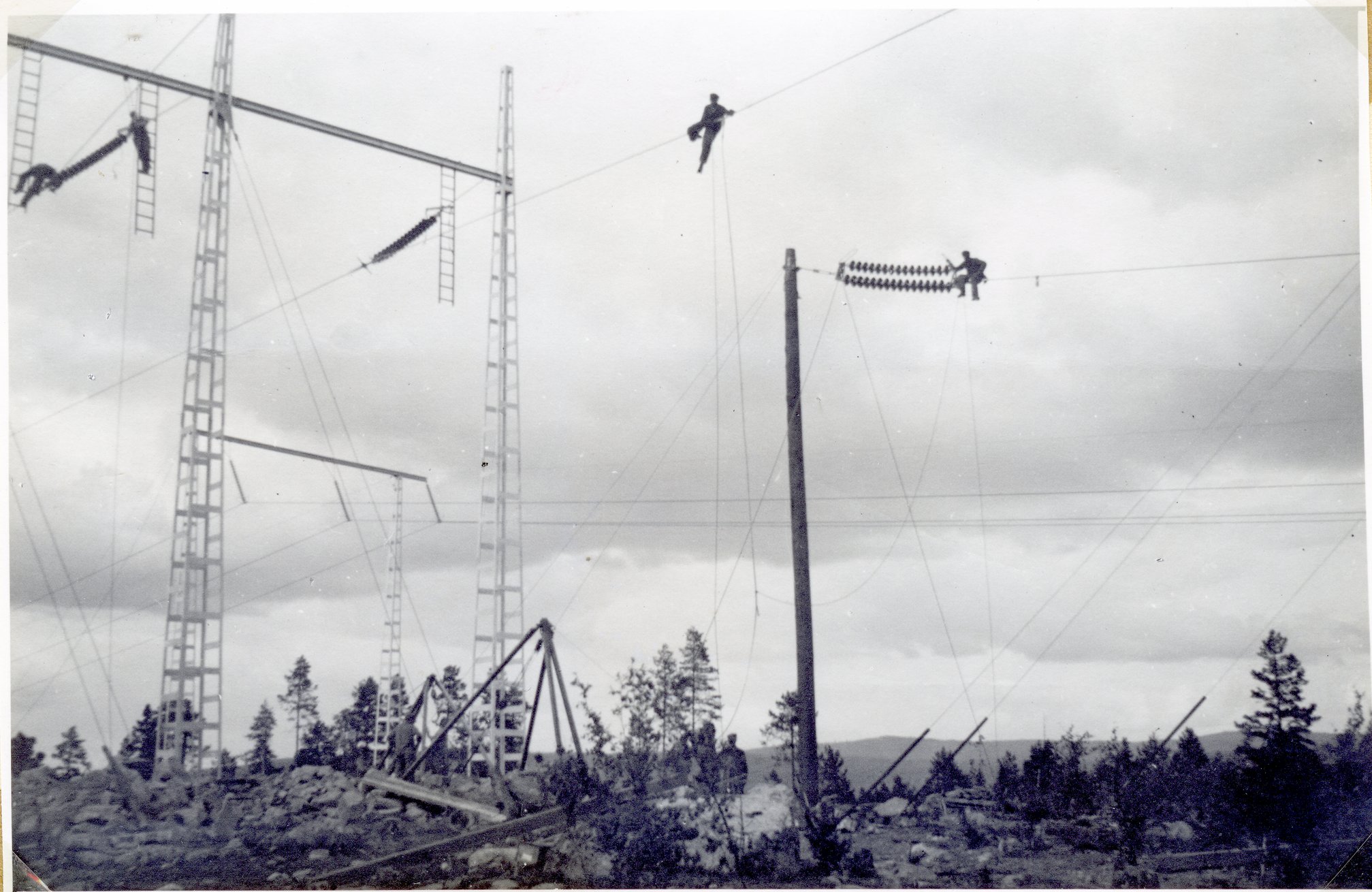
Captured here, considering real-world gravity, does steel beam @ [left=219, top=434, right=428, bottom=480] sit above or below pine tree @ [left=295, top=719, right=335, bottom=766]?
above

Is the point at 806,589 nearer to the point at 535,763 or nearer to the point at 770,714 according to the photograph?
the point at 770,714

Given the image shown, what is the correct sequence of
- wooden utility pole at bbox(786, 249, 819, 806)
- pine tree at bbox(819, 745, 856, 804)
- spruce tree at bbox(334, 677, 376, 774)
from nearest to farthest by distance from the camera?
wooden utility pole at bbox(786, 249, 819, 806)
pine tree at bbox(819, 745, 856, 804)
spruce tree at bbox(334, 677, 376, 774)

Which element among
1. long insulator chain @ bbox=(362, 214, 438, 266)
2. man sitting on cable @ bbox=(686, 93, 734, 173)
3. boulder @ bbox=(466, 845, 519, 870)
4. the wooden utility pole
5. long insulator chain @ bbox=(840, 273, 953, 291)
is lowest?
boulder @ bbox=(466, 845, 519, 870)

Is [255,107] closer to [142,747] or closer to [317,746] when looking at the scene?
Result: [142,747]

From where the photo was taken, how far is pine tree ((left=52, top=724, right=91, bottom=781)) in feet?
29.5

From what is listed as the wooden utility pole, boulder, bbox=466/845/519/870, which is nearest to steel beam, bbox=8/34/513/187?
the wooden utility pole

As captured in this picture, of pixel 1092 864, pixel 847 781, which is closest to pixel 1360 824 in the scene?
pixel 1092 864

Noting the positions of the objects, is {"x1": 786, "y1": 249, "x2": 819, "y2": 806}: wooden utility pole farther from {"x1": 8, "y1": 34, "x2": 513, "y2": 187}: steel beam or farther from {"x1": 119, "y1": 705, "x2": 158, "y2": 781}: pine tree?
{"x1": 119, "y1": 705, "x2": 158, "y2": 781}: pine tree

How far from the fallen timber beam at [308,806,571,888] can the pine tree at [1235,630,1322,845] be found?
7347mm

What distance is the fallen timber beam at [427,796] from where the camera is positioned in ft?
31.0

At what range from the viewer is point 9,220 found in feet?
30.4

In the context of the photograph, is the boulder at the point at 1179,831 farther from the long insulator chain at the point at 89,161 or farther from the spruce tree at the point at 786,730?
the long insulator chain at the point at 89,161

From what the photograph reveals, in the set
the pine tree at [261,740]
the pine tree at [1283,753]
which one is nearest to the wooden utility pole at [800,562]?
the pine tree at [1283,753]

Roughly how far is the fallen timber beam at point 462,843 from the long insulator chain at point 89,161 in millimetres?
7529
